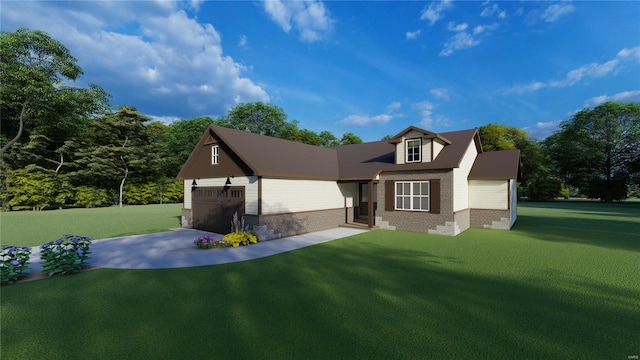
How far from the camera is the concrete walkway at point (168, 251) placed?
8438 millimetres

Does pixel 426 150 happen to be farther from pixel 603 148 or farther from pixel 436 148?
pixel 603 148

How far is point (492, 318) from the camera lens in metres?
4.77

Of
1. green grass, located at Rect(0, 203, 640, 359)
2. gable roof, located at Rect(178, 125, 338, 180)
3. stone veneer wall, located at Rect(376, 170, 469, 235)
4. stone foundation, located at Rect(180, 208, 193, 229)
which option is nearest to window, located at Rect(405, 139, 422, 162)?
stone veneer wall, located at Rect(376, 170, 469, 235)

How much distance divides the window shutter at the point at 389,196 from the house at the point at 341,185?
0.19 ft

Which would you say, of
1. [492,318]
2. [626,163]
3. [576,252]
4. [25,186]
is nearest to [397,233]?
[576,252]

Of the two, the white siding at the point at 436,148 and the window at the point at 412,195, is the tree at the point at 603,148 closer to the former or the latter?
the white siding at the point at 436,148

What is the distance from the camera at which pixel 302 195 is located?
14305 mm

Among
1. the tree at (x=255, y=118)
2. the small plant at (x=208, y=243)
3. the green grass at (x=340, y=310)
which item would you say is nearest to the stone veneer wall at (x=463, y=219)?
the green grass at (x=340, y=310)

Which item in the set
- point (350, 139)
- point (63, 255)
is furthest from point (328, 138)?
point (63, 255)

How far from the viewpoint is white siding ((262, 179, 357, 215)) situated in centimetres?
1275

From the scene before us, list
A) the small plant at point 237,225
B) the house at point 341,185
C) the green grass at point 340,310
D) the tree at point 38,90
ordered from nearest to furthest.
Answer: the green grass at point 340,310 → the small plant at point 237,225 → the house at point 341,185 → the tree at point 38,90

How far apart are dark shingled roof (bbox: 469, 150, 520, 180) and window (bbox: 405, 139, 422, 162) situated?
3926 mm

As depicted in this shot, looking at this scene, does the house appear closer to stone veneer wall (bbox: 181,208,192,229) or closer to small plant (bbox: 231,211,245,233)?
stone veneer wall (bbox: 181,208,192,229)

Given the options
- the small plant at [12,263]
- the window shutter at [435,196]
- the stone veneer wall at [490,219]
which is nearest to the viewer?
the small plant at [12,263]
